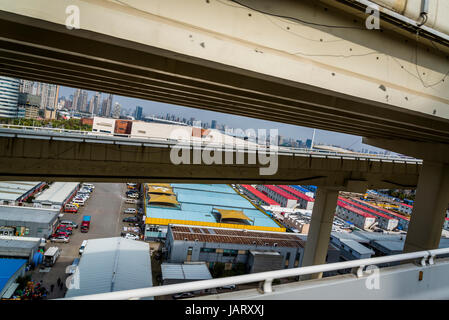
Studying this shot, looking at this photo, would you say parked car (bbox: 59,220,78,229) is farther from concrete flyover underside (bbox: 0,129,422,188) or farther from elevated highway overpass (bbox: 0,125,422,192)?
concrete flyover underside (bbox: 0,129,422,188)

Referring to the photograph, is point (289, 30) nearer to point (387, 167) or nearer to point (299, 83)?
point (299, 83)

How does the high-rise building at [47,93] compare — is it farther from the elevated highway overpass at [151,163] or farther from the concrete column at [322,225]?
the concrete column at [322,225]

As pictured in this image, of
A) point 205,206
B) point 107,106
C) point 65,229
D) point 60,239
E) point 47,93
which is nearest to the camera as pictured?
point 60,239

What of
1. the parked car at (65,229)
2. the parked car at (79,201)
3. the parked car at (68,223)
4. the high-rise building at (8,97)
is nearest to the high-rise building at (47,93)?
the high-rise building at (8,97)

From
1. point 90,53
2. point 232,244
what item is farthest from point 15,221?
point 90,53

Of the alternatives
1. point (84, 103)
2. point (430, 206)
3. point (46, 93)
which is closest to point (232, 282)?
point (430, 206)

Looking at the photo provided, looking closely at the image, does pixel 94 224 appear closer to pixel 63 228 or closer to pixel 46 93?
pixel 63 228
